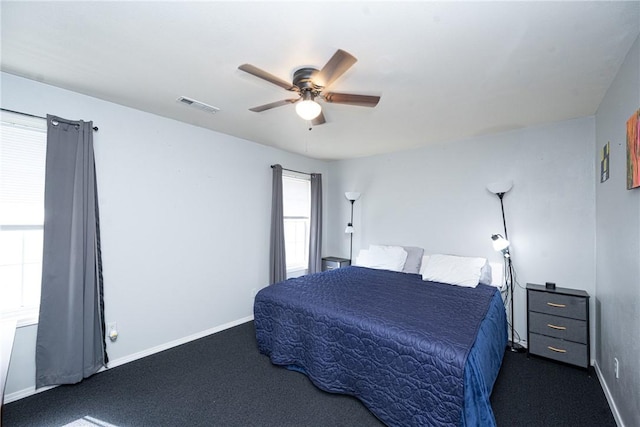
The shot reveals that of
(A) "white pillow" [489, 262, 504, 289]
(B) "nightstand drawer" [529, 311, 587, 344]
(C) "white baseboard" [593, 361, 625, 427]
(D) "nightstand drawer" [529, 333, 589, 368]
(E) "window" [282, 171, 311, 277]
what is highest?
(E) "window" [282, 171, 311, 277]

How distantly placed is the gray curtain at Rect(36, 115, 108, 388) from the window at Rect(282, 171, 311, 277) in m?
2.33

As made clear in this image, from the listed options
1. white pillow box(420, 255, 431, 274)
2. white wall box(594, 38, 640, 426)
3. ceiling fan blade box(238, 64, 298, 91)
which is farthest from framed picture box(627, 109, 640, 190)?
white pillow box(420, 255, 431, 274)

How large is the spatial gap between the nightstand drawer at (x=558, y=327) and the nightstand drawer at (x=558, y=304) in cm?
4

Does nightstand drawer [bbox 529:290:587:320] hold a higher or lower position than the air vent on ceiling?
lower

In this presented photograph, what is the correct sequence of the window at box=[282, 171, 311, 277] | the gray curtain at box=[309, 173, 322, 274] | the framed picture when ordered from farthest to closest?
the gray curtain at box=[309, 173, 322, 274], the window at box=[282, 171, 311, 277], the framed picture

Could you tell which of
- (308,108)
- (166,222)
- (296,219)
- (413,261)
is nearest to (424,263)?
(413,261)

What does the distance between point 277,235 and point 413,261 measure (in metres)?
1.91

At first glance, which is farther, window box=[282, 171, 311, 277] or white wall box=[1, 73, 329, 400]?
window box=[282, 171, 311, 277]

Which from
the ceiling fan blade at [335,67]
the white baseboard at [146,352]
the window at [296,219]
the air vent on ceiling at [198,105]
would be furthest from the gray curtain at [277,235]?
the ceiling fan blade at [335,67]

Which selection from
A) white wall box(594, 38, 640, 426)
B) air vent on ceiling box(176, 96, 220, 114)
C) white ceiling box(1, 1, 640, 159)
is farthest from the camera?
air vent on ceiling box(176, 96, 220, 114)

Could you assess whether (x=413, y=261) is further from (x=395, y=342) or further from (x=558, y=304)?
(x=395, y=342)

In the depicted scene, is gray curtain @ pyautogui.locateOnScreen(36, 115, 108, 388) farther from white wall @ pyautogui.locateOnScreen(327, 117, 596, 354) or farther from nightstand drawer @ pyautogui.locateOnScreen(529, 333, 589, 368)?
nightstand drawer @ pyautogui.locateOnScreen(529, 333, 589, 368)

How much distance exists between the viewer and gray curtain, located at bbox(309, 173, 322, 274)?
4.49 m

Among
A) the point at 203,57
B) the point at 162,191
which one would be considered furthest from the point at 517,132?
the point at 162,191
